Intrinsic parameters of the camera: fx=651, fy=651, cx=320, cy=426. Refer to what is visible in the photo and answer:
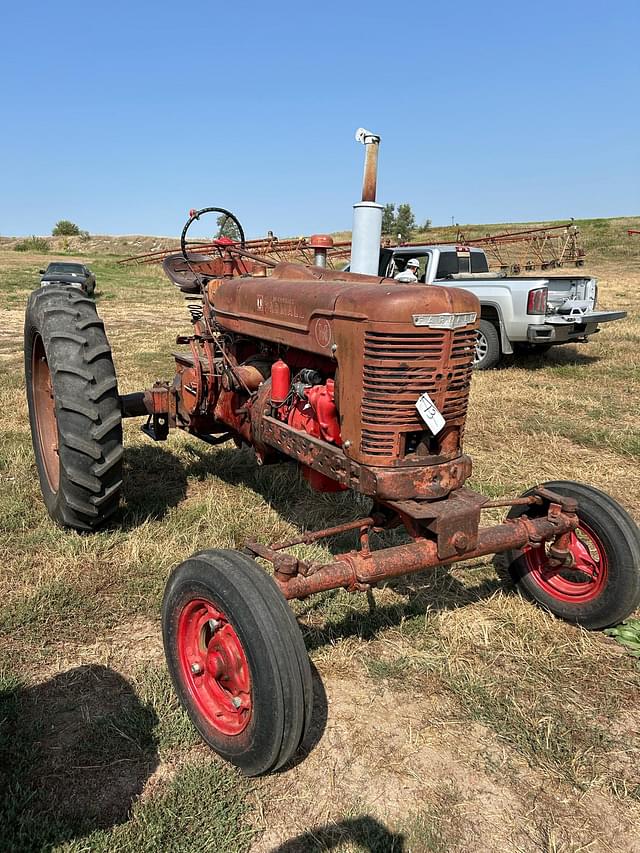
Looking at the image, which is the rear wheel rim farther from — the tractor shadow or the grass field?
the tractor shadow

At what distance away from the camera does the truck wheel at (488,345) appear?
867cm

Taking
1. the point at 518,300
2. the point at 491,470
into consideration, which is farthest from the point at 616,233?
the point at 491,470

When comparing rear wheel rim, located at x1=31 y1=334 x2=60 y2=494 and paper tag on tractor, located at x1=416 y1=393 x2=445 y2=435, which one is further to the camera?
rear wheel rim, located at x1=31 y1=334 x2=60 y2=494

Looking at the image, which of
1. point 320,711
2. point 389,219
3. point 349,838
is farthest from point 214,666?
point 389,219

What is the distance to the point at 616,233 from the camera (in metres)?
33.8

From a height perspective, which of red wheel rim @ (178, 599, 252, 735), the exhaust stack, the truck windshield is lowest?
red wheel rim @ (178, 599, 252, 735)

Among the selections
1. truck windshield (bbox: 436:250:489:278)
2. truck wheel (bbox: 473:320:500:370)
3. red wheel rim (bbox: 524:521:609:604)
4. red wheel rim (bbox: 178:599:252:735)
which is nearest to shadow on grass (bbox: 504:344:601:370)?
truck wheel (bbox: 473:320:500:370)

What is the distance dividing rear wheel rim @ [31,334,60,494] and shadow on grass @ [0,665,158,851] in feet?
6.05

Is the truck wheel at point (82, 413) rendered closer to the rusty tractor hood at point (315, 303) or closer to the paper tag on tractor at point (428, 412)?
the rusty tractor hood at point (315, 303)

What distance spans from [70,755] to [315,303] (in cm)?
195

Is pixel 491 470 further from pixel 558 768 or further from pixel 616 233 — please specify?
pixel 616 233

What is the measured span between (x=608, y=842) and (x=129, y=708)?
1712 millimetres

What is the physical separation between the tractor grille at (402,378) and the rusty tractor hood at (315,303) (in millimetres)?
92

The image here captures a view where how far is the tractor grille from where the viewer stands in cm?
243
